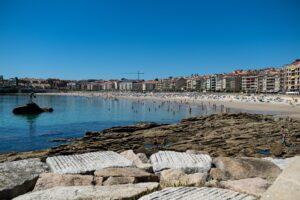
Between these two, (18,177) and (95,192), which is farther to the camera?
(18,177)

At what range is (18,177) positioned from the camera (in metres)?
8.31

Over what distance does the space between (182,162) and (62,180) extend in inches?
130

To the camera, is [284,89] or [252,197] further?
[284,89]

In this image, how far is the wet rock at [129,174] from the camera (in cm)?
830

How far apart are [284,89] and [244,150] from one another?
472 feet

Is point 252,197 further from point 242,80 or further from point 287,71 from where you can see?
point 242,80

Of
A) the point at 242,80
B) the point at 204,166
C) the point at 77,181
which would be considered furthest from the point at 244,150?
the point at 242,80

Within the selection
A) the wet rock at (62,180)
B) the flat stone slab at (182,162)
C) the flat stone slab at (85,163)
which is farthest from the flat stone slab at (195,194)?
the flat stone slab at (85,163)

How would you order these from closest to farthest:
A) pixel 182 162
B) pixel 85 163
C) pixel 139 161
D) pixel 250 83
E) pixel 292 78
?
pixel 85 163
pixel 182 162
pixel 139 161
pixel 292 78
pixel 250 83

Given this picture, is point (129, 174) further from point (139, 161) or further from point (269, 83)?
point (269, 83)

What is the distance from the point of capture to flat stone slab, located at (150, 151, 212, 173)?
9.46m

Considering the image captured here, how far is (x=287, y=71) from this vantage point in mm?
148125

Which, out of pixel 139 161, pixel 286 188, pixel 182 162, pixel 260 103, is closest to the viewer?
pixel 286 188

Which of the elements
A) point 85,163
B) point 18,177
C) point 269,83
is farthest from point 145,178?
point 269,83
